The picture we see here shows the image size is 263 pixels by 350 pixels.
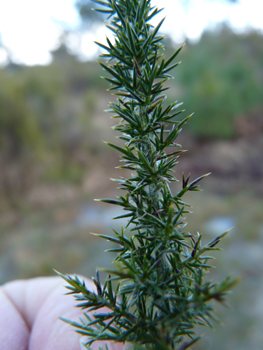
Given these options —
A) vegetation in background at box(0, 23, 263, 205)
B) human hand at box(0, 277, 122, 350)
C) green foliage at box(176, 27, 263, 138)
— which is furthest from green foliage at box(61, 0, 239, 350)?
green foliage at box(176, 27, 263, 138)

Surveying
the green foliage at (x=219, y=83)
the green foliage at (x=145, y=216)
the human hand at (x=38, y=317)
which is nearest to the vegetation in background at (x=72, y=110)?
the green foliage at (x=219, y=83)

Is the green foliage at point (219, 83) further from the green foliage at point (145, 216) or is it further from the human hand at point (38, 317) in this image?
the green foliage at point (145, 216)

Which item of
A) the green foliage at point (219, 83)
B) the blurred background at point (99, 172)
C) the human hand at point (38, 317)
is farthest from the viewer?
the green foliage at point (219, 83)

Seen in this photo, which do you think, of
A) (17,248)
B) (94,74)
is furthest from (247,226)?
(94,74)

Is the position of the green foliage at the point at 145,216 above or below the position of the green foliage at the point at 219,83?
below

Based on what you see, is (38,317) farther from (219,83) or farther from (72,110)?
(219,83)

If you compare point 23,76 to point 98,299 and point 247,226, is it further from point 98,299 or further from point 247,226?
point 98,299

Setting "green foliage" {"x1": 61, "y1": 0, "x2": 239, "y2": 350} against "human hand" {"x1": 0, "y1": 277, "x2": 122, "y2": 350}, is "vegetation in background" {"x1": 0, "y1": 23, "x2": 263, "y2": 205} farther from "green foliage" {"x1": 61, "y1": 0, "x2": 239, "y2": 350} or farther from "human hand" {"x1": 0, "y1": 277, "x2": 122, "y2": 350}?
"green foliage" {"x1": 61, "y1": 0, "x2": 239, "y2": 350}

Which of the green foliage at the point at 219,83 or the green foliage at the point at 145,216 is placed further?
the green foliage at the point at 219,83
